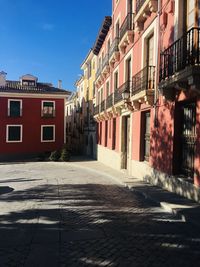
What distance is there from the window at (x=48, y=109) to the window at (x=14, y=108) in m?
2.20

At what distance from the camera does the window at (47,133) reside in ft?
99.0

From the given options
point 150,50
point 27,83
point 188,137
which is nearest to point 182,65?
point 188,137

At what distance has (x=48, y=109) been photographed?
1193 inches

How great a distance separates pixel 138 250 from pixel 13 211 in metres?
3.92

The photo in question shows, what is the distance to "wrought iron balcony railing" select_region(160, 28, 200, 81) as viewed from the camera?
752cm

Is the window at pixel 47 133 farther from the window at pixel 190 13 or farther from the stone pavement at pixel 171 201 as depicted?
the window at pixel 190 13

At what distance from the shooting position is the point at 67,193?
1031cm

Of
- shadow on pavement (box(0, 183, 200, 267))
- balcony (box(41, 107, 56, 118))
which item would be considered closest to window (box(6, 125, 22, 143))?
balcony (box(41, 107, 56, 118))

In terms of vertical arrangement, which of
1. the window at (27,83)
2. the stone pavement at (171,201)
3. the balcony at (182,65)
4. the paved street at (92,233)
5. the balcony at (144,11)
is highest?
the window at (27,83)

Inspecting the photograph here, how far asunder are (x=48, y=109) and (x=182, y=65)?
76.7 feet

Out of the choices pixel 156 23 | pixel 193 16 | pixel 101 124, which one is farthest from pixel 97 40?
pixel 193 16

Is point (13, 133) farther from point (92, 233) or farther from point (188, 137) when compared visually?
point (92, 233)

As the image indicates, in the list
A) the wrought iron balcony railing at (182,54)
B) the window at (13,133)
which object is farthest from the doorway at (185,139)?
the window at (13,133)

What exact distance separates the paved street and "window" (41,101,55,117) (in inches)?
831
